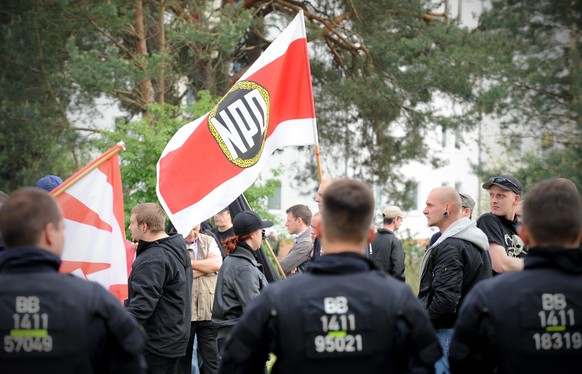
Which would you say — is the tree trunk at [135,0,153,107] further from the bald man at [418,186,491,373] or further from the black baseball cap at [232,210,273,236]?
the bald man at [418,186,491,373]

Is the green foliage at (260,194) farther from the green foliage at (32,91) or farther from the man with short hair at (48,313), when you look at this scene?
the man with short hair at (48,313)

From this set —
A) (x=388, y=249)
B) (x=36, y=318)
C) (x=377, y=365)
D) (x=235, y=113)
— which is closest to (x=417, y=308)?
(x=377, y=365)

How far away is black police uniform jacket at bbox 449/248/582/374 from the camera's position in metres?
3.90

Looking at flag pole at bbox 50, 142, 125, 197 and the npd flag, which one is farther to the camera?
the npd flag

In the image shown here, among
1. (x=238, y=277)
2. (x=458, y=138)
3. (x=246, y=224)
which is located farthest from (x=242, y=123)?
(x=458, y=138)

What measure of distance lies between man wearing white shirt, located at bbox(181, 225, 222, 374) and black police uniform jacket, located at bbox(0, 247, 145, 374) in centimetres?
531

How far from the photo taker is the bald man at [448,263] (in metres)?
6.94

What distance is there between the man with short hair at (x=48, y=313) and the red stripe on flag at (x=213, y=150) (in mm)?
Result: 3681

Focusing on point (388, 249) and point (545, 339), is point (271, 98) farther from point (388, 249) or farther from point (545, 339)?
point (545, 339)

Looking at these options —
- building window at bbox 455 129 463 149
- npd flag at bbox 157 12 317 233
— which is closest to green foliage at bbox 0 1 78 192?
building window at bbox 455 129 463 149

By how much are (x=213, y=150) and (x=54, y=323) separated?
13.6ft

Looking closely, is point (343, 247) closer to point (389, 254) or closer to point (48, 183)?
point (48, 183)

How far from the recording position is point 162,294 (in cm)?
763

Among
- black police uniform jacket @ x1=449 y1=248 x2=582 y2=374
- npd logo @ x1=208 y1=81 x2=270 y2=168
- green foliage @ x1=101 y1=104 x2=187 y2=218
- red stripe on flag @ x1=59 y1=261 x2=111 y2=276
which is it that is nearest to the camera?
black police uniform jacket @ x1=449 y1=248 x2=582 y2=374
